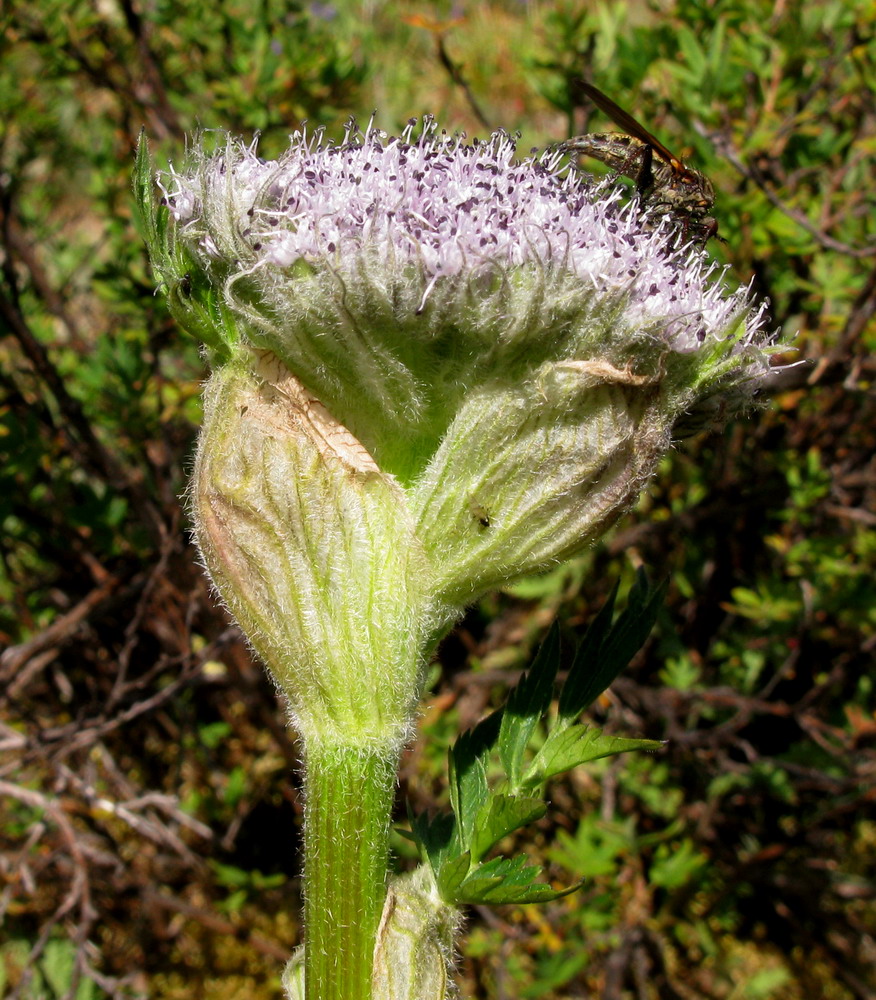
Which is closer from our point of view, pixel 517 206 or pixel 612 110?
pixel 517 206

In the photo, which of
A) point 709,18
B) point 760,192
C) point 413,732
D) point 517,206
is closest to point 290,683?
point 413,732

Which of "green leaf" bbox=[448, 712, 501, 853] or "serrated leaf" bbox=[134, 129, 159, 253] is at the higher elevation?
"serrated leaf" bbox=[134, 129, 159, 253]

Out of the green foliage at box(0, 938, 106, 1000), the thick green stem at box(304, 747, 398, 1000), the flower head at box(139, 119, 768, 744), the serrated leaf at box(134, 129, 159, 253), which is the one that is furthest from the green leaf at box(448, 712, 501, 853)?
the green foliage at box(0, 938, 106, 1000)

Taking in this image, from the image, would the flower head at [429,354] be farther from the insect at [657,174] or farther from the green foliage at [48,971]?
the green foliage at [48,971]

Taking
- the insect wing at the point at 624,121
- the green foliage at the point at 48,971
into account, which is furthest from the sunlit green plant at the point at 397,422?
the green foliage at the point at 48,971

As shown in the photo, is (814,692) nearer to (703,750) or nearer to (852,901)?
(703,750)

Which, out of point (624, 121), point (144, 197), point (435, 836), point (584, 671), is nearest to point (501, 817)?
point (435, 836)

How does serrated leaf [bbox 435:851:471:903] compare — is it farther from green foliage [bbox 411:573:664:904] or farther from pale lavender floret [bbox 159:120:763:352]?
pale lavender floret [bbox 159:120:763:352]
